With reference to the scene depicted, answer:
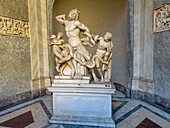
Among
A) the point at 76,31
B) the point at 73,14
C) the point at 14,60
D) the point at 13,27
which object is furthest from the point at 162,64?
the point at 13,27

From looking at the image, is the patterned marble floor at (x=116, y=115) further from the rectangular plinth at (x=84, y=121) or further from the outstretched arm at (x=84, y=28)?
the outstretched arm at (x=84, y=28)

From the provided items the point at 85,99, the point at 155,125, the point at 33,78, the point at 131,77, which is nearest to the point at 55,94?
the point at 85,99

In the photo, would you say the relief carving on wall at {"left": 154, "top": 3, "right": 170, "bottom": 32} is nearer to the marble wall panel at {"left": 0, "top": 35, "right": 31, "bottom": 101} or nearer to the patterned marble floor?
the patterned marble floor

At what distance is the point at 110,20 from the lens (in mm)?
5070

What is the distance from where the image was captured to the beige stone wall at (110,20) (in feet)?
14.9

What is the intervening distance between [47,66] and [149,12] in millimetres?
3696

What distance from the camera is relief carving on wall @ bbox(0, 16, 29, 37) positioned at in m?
3.33

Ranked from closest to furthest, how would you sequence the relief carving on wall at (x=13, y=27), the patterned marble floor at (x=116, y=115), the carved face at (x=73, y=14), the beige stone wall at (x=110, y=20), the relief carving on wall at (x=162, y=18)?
1. the patterned marble floor at (x=116, y=115)
2. the carved face at (x=73, y=14)
3. the relief carving on wall at (x=162, y=18)
4. the relief carving on wall at (x=13, y=27)
5. the beige stone wall at (x=110, y=20)

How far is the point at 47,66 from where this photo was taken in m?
4.33

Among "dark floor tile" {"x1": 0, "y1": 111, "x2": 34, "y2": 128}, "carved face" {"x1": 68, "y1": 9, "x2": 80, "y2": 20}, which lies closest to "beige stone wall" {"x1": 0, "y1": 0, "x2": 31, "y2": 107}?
"dark floor tile" {"x1": 0, "y1": 111, "x2": 34, "y2": 128}

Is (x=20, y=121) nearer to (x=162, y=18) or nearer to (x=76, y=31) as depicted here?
(x=76, y=31)

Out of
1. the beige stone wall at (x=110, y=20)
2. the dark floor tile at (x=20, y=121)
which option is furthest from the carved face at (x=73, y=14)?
the beige stone wall at (x=110, y=20)

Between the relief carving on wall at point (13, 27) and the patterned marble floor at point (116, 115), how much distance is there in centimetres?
212

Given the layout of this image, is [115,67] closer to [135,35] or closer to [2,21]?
[135,35]
